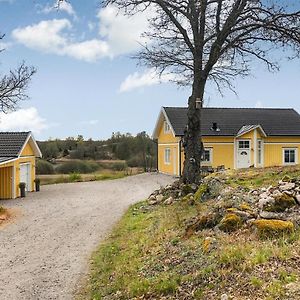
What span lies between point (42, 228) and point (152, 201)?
170 inches

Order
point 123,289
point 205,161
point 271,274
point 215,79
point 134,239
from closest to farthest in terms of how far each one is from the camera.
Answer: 1. point 271,274
2. point 123,289
3. point 134,239
4. point 215,79
5. point 205,161

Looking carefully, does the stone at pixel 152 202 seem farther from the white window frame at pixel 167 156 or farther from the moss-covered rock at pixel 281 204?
the white window frame at pixel 167 156

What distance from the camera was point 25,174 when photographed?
24.1 m

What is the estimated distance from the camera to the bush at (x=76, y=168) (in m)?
35.3

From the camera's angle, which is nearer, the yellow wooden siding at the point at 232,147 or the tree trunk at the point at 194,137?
the tree trunk at the point at 194,137

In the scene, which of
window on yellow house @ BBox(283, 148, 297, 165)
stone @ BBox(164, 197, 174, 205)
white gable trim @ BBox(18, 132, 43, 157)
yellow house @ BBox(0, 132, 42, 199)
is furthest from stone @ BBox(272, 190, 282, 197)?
window on yellow house @ BBox(283, 148, 297, 165)

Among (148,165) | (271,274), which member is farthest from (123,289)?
(148,165)

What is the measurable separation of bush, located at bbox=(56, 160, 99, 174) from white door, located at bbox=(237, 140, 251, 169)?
42.4 ft

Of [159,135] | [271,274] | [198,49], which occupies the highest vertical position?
[198,49]

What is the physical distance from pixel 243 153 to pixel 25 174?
50.4 ft

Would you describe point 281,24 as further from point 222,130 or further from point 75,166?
point 75,166

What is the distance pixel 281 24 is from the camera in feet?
48.1

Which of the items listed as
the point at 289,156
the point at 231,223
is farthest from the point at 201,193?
the point at 289,156

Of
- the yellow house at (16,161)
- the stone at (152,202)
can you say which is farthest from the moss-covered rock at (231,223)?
the yellow house at (16,161)
